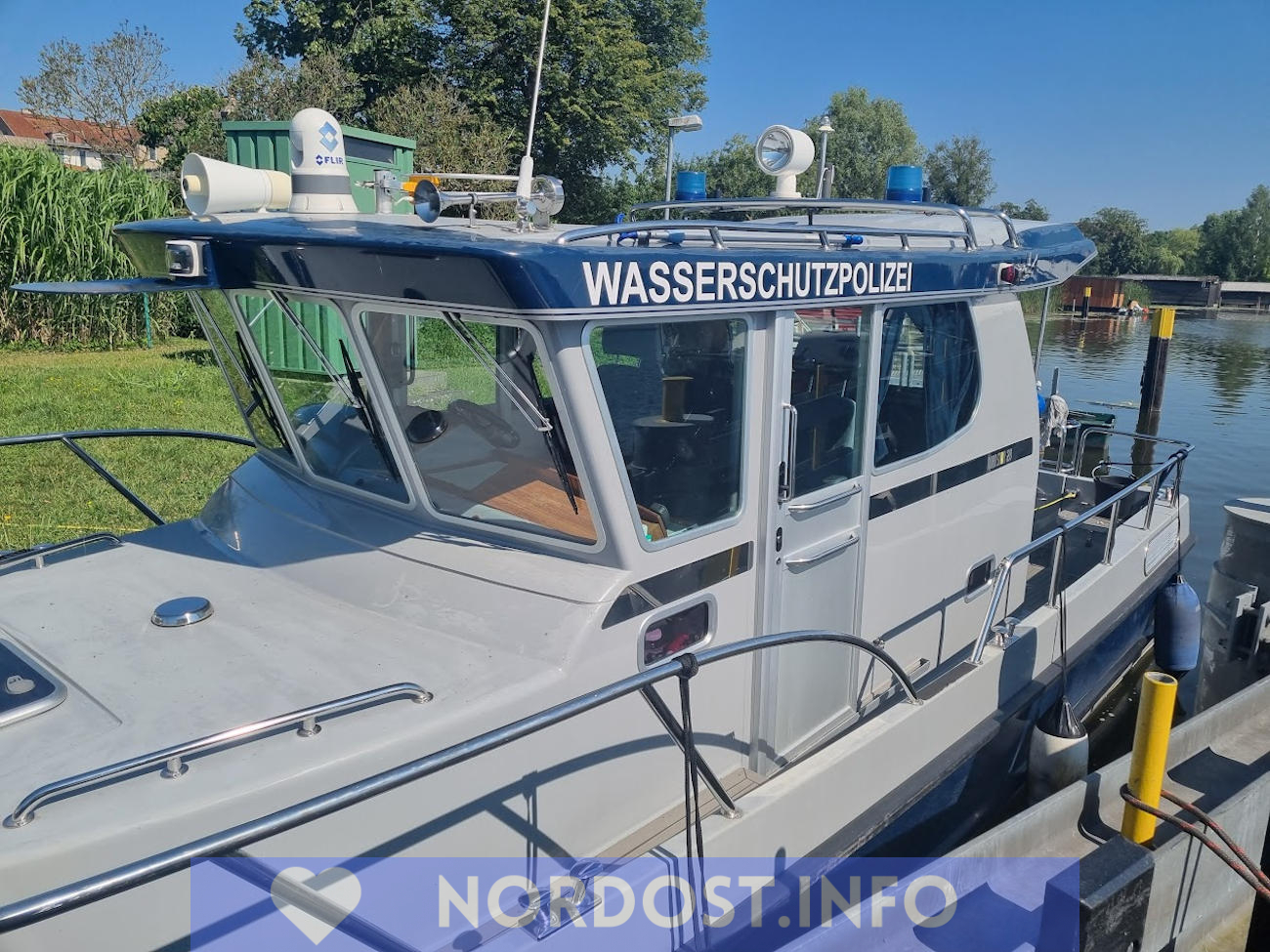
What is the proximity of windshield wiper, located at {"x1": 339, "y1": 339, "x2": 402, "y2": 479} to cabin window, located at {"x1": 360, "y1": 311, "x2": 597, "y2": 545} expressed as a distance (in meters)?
0.12

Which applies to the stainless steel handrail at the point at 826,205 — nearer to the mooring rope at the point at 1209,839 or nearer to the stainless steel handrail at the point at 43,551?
the mooring rope at the point at 1209,839

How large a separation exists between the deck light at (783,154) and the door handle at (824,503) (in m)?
1.55

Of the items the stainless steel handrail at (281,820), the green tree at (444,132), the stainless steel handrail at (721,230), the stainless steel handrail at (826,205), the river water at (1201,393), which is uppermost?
the green tree at (444,132)

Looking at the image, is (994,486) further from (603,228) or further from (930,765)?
(603,228)

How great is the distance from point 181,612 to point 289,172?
10.4 ft

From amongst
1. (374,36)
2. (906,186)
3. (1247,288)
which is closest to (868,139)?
(1247,288)

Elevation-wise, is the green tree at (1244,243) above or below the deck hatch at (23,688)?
above

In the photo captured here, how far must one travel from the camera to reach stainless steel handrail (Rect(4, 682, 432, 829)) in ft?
7.14

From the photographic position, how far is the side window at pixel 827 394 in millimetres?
3400

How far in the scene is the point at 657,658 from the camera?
3064 millimetres

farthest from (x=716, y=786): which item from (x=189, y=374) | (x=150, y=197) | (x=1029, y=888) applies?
(x=150, y=197)

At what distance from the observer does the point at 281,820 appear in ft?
6.37

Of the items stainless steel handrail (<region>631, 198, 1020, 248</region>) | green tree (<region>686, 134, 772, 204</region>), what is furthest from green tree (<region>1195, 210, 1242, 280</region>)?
stainless steel handrail (<region>631, 198, 1020, 248</region>)

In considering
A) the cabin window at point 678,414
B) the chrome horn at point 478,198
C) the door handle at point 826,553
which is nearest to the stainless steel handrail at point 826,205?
the chrome horn at point 478,198
